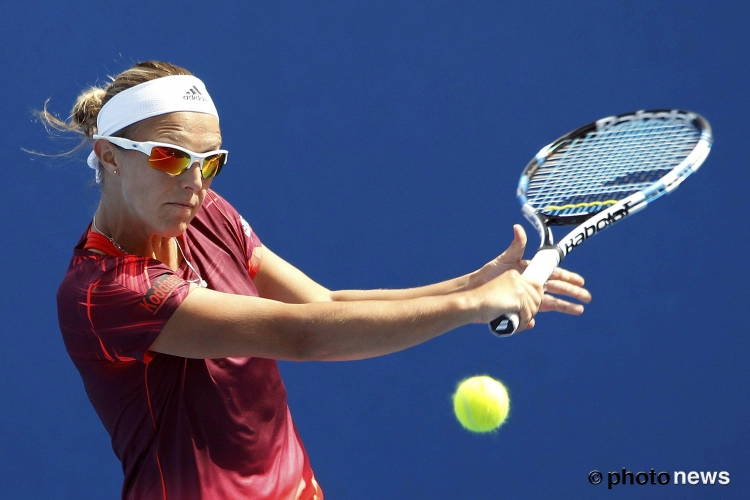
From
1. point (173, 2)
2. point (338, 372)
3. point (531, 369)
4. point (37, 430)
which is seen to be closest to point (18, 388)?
point (37, 430)

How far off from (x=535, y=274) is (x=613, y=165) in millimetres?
627

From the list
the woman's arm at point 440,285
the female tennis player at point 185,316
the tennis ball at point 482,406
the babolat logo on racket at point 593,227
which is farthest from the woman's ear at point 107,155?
the tennis ball at point 482,406

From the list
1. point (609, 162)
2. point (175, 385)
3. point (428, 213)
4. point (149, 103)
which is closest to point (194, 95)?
point (149, 103)

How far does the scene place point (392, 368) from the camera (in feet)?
10.3

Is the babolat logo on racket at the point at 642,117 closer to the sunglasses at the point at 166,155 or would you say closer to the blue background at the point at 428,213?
the blue background at the point at 428,213

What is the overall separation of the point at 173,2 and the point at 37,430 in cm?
149

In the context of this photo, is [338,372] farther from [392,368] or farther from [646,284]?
[646,284]

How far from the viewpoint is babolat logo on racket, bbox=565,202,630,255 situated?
186 centimetres

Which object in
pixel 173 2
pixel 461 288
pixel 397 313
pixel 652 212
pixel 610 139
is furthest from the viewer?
pixel 652 212

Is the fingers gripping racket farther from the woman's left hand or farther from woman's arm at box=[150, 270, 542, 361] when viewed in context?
woman's arm at box=[150, 270, 542, 361]

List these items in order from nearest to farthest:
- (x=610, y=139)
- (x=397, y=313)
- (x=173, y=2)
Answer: (x=397, y=313), (x=610, y=139), (x=173, y=2)

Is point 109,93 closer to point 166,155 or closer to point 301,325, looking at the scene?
point 166,155

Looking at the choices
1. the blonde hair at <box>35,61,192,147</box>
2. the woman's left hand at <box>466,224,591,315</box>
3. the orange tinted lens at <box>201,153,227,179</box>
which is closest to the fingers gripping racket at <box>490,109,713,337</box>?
the woman's left hand at <box>466,224,591,315</box>

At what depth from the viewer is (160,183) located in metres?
1.50
